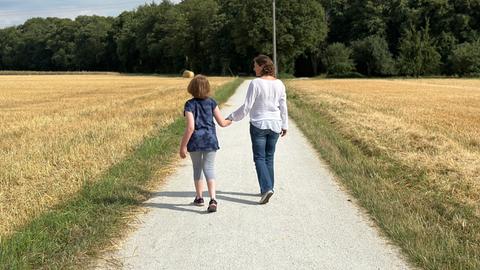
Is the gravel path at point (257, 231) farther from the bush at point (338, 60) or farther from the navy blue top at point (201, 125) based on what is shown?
the bush at point (338, 60)

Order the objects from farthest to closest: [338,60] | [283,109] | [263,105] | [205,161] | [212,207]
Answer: [338,60], [283,109], [263,105], [205,161], [212,207]

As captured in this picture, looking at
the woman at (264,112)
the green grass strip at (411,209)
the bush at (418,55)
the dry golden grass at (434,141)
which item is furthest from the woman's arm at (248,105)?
the bush at (418,55)

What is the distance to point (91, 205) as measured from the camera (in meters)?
5.91

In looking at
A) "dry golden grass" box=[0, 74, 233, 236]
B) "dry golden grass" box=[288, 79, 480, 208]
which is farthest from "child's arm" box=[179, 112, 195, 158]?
"dry golden grass" box=[288, 79, 480, 208]

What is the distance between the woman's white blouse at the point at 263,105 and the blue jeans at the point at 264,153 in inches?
3.8

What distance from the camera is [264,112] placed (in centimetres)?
630

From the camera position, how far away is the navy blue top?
19.5 ft

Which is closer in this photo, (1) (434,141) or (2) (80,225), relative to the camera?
(2) (80,225)

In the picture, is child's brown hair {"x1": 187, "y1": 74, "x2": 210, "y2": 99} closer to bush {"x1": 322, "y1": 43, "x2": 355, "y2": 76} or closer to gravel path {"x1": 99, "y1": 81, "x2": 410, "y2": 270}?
gravel path {"x1": 99, "y1": 81, "x2": 410, "y2": 270}

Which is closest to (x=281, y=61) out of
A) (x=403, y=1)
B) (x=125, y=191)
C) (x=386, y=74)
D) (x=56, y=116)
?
(x=386, y=74)

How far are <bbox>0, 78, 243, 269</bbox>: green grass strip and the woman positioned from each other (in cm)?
156

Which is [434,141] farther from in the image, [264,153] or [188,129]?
[188,129]

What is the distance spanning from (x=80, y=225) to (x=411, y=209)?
3.54 m

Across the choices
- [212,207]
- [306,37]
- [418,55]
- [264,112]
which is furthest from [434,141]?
[418,55]
